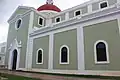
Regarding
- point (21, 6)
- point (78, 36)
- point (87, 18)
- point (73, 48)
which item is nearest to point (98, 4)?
point (87, 18)

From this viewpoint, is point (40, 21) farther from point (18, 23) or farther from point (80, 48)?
point (80, 48)

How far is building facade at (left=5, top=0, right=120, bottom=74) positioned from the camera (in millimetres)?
9711

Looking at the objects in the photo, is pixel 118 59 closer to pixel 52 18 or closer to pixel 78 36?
pixel 78 36

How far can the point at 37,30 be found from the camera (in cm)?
1634

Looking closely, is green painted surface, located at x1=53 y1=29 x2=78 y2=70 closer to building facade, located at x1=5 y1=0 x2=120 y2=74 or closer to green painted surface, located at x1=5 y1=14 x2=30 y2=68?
building facade, located at x1=5 y1=0 x2=120 y2=74

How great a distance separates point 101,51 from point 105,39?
111 cm

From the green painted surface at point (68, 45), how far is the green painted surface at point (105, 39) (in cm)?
126

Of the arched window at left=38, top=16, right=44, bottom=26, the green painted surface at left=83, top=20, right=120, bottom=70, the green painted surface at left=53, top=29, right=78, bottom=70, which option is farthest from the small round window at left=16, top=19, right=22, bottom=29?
the green painted surface at left=83, top=20, right=120, bottom=70

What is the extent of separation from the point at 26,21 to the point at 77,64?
1217 centimetres

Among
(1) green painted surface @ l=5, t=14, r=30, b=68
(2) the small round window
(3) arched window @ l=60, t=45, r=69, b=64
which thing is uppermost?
(2) the small round window

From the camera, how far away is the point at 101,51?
9.93 meters

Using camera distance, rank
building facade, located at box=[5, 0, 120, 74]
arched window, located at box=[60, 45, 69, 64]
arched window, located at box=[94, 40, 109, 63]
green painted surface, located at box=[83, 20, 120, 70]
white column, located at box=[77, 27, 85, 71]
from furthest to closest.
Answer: arched window, located at box=[60, 45, 69, 64], white column, located at box=[77, 27, 85, 71], building facade, located at box=[5, 0, 120, 74], arched window, located at box=[94, 40, 109, 63], green painted surface, located at box=[83, 20, 120, 70]

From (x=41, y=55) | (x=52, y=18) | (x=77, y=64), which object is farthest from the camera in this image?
(x=52, y=18)

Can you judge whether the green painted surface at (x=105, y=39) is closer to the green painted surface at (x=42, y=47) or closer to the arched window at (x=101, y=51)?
the arched window at (x=101, y=51)
